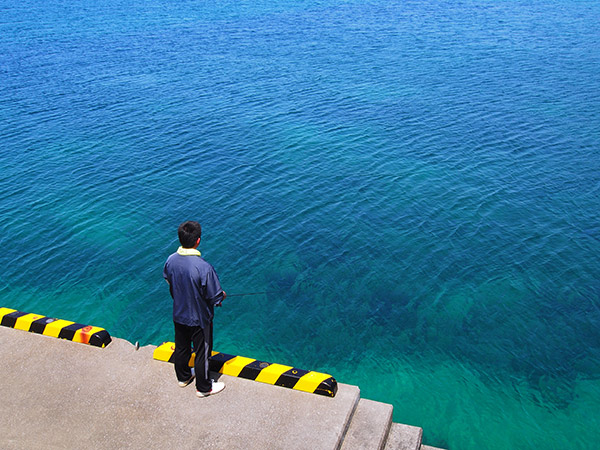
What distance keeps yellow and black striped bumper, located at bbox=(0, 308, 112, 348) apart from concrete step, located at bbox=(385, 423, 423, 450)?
417 centimetres

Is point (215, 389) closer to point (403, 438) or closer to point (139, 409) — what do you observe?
point (139, 409)

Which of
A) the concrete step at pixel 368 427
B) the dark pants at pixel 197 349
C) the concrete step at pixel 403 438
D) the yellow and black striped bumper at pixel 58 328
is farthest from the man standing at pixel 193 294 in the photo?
the concrete step at pixel 403 438

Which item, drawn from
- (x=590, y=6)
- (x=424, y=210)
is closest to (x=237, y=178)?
(x=424, y=210)

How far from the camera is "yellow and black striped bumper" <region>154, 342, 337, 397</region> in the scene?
711 centimetres

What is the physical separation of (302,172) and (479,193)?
5487mm

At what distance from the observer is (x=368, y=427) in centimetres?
680

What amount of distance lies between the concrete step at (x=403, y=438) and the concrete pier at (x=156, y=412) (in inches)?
0.5

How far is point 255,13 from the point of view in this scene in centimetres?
4444

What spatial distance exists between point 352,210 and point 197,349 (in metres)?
9.43

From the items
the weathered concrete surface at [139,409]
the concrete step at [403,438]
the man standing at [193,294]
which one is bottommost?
the concrete step at [403,438]

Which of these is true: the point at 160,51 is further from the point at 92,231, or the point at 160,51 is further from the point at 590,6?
the point at 590,6

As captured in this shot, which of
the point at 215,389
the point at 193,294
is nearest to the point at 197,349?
the point at 215,389

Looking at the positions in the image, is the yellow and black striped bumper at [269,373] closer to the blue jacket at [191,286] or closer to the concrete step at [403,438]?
the concrete step at [403,438]

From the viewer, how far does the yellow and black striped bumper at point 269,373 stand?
7105 millimetres
